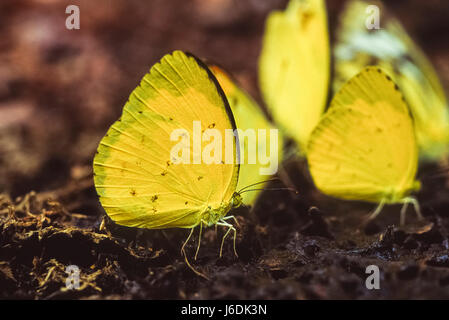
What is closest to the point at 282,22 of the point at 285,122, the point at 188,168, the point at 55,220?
the point at 285,122

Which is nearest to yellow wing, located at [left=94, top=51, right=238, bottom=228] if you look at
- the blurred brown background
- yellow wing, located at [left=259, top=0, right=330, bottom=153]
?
the blurred brown background

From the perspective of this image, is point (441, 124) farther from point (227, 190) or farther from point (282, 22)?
point (227, 190)

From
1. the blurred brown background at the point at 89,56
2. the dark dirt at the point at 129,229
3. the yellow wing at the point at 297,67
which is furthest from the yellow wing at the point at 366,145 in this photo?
the blurred brown background at the point at 89,56

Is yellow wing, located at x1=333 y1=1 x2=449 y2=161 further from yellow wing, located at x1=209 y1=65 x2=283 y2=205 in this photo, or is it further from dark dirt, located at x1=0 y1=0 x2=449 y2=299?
yellow wing, located at x1=209 y1=65 x2=283 y2=205

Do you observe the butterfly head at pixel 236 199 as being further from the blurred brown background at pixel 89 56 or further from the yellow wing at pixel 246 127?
the blurred brown background at pixel 89 56

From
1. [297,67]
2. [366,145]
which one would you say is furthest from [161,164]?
[297,67]
